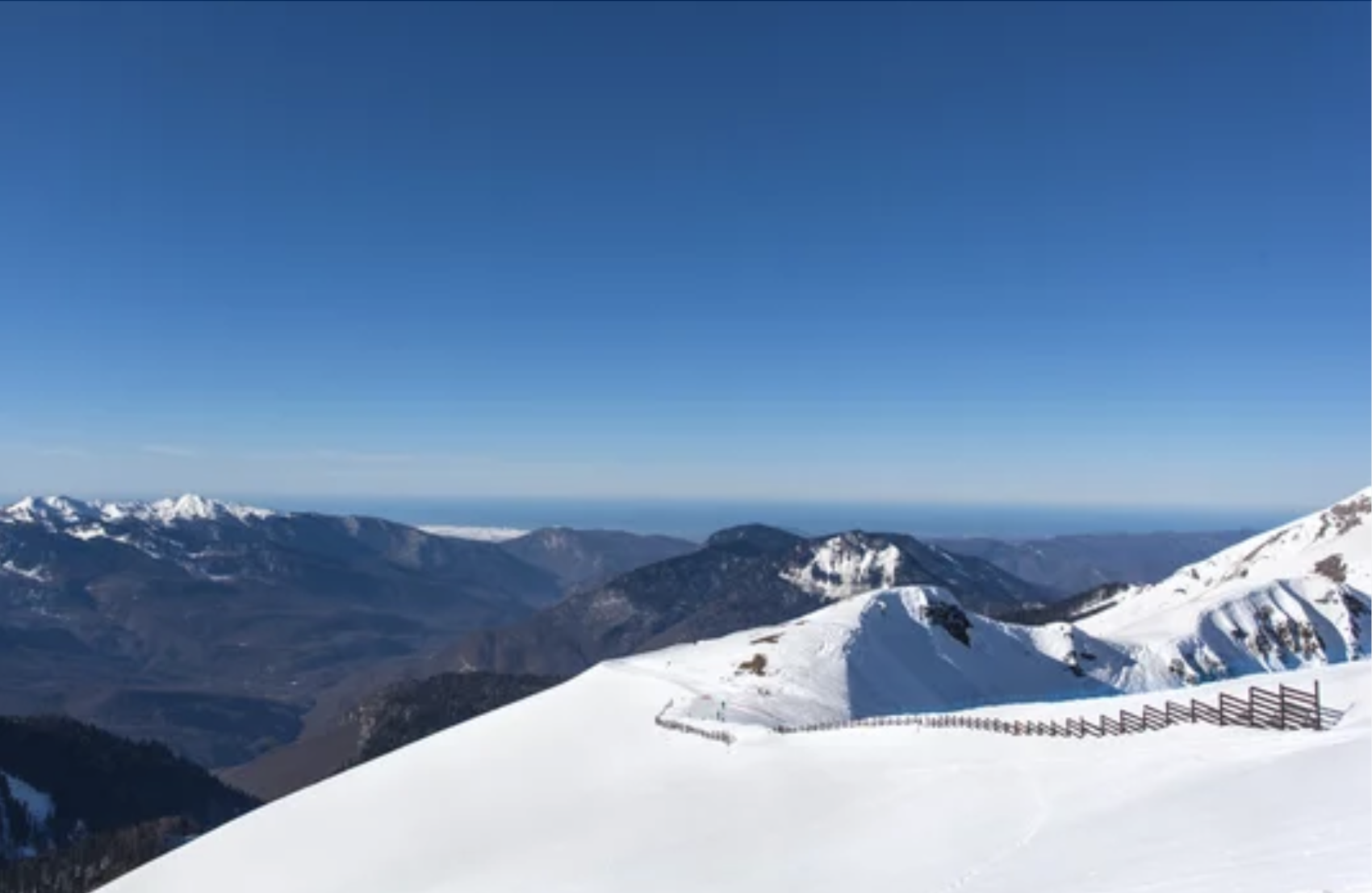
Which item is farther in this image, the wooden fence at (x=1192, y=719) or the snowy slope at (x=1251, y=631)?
the snowy slope at (x=1251, y=631)

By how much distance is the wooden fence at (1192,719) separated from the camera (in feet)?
119

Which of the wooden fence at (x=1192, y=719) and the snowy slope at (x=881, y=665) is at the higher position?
the wooden fence at (x=1192, y=719)

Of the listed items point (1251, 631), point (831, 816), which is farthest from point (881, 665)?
point (1251, 631)

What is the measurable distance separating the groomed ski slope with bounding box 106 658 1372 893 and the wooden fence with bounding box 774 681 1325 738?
124 cm

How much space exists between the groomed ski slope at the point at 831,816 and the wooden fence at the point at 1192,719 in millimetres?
1238

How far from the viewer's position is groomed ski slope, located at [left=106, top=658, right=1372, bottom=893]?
24.3 m

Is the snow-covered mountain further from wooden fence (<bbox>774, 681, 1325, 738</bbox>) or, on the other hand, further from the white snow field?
wooden fence (<bbox>774, 681, 1325, 738</bbox>)

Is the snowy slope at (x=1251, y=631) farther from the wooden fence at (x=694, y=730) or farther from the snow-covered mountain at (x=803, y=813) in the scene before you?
the wooden fence at (x=694, y=730)

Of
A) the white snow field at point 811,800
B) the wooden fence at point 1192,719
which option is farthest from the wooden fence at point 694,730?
the wooden fence at point 1192,719

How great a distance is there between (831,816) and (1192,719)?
53.8 ft

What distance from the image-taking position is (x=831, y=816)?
1604 inches

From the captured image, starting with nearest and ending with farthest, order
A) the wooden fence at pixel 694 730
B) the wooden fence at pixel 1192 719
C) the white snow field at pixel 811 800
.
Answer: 1. the white snow field at pixel 811 800
2. the wooden fence at pixel 1192 719
3. the wooden fence at pixel 694 730

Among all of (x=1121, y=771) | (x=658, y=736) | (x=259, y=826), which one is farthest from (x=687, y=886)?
(x=259, y=826)

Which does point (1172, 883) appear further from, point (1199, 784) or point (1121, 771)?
point (1121, 771)
